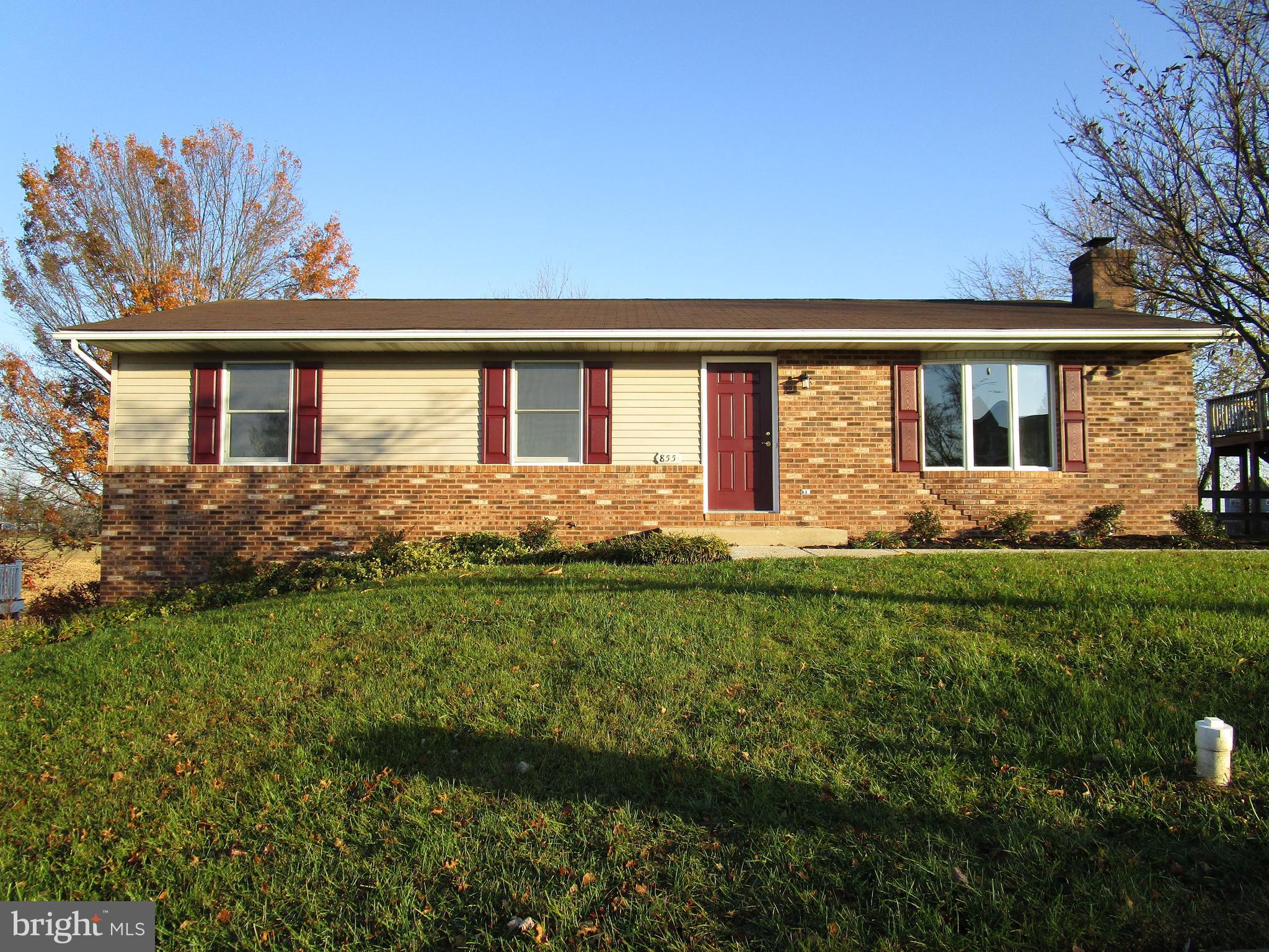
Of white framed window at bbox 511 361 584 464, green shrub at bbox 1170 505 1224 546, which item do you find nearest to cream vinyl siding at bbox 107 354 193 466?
white framed window at bbox 511 361 584 464

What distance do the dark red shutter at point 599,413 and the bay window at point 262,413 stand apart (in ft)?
14.0

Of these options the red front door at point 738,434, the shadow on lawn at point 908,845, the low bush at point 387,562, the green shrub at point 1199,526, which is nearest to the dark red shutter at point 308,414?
the low bush at point 387,562

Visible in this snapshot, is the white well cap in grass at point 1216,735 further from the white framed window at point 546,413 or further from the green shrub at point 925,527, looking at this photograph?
the white framed window at point 546,413

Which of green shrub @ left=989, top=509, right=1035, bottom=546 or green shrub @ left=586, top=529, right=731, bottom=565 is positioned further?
green shrub @ left=989, top=509, right=1035, bottom=546

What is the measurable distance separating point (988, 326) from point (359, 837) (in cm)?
1039

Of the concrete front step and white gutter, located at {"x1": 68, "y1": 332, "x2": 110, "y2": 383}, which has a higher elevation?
white gutter, located at {"x1": 68, "y1": 332, "x2": 110, "y2": 383}

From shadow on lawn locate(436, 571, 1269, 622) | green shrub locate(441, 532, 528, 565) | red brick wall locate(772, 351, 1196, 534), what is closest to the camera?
shadow on lawn locate(436, 571, 1269, 622)

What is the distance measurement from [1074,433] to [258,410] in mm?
11550

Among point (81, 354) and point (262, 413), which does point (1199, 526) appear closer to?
point (262, 413)

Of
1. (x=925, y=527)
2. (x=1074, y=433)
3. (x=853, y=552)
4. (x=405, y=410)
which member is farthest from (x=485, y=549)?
(x=1074, y=433)

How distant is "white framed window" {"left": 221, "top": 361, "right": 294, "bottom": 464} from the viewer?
35.9ft

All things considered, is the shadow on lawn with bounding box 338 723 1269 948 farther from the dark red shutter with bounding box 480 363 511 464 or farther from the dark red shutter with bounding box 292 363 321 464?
the dark red shutter with bounding box 292 363 321 464

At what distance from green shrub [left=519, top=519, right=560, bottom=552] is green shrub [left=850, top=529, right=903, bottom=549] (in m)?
3.99

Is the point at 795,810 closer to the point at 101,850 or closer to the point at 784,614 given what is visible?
the point at 784,614
